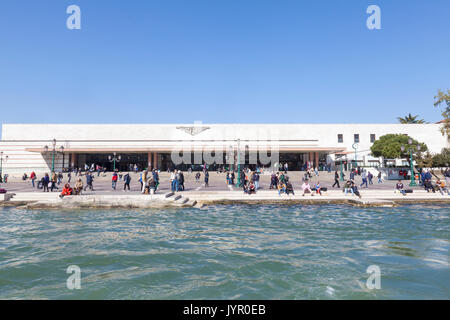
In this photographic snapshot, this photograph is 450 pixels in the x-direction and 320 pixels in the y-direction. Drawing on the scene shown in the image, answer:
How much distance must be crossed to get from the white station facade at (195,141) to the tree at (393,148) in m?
4.11

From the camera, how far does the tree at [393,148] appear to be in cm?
4084

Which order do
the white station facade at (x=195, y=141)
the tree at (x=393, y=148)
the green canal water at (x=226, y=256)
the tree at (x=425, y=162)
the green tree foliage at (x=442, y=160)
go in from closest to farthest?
the green canal water at (x=226, y=256), the tree at (x=425, y=162), the green tree foliage at (x=442, y=160), the tree at (x=393, y=148), the white station facade at (x=195, y=141)

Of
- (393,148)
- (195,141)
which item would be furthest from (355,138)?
(195,141)

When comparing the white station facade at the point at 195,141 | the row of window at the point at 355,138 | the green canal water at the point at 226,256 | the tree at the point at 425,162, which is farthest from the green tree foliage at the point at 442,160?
the green canal water at the point at 226,256

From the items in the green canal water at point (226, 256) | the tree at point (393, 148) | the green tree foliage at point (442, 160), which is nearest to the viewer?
the green canal water at point (226, 256)

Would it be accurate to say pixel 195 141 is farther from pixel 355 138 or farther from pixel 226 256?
pixel 226 256

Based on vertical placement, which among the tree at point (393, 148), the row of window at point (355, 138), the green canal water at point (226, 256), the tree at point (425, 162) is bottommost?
the green canal water at point (226, 256)

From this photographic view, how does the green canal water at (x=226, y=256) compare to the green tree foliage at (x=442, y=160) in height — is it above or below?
below

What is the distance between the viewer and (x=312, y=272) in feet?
16.6

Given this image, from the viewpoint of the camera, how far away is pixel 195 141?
4916 cm

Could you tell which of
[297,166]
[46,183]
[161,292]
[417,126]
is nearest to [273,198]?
[161,292]

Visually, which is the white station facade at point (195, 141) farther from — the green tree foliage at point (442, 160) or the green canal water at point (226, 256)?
the green canal water at point (226, 256)
